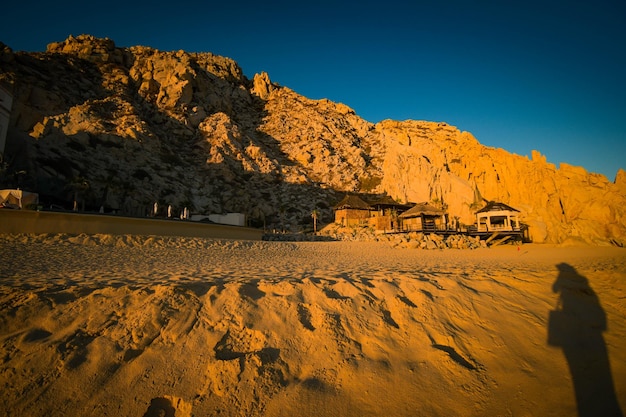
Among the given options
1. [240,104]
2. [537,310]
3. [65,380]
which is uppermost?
[240,104]

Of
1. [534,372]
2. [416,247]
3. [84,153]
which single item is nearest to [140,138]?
[84,153]

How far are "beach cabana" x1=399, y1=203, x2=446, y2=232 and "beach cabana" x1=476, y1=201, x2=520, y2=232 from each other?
14.8 ft

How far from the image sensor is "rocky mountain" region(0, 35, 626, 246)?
35625 millimetres

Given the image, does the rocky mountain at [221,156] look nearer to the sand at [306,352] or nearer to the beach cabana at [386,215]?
the beach cabana at [386,215]

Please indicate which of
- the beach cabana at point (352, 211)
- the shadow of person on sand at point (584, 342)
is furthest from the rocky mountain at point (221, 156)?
the shadow of person on sand at point (584, 342)

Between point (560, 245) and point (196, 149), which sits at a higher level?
point (196, 149)

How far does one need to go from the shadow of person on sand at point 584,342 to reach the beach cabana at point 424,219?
31152 millimetres

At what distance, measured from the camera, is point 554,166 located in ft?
127

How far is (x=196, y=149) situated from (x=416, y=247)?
55.7m

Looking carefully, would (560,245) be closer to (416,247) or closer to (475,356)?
(416,247)

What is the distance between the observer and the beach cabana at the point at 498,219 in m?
33.3

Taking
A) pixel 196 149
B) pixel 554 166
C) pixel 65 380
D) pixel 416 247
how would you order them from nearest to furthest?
pixel 65 380 → pixel 416 247 → pixel 554 166 → pixel 196 149

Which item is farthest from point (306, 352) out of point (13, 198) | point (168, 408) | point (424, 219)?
point (424, 219)

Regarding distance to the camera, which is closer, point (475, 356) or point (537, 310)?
point (475, 356)
